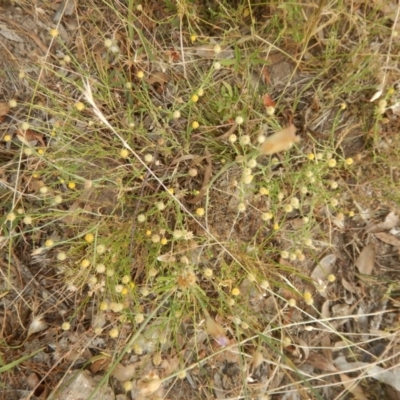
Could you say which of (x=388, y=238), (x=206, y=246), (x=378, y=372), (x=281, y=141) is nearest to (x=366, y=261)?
(x=388, y=238)

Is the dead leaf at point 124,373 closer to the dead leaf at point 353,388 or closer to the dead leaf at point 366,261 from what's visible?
the dead leaf at point 353,388

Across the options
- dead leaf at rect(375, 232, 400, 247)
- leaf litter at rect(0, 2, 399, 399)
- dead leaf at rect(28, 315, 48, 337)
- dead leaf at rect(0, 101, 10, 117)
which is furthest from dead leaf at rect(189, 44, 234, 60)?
dead leaf at rect(28, 315, 48, 337)

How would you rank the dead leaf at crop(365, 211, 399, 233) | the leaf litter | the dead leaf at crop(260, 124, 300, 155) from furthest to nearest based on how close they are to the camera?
the dead leaf at crop(365, 211, 399, 233) < the leaf litter < the dead leaf at crop(260, 124, 300, 155)

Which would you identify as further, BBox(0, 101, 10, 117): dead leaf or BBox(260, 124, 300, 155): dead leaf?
BBox(0, 101, 10, 117): dead leaf

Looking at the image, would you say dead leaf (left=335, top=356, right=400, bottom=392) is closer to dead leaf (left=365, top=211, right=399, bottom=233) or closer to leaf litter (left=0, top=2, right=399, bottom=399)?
leaf litter (left=0, top=2, right=399, bottom=399)

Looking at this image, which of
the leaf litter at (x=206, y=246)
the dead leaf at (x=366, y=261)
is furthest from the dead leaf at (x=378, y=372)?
the dead leaf at (x=366, y=261)

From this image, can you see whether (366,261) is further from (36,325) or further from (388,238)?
(36,325)

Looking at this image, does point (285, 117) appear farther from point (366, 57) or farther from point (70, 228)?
point (70, 228)
